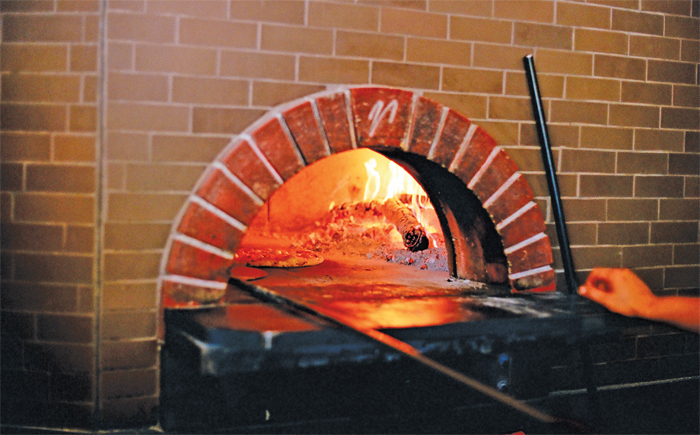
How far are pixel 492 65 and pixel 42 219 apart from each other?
1891 mm

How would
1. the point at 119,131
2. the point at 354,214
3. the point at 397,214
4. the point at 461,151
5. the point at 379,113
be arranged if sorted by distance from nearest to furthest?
the point at 119,131
the point at 379,113
the point at 461,151
the point at 397,214
the point at 354,214

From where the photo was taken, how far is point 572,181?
2.34m

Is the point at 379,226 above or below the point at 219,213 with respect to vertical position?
below

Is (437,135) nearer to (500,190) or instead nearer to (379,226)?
(500,190)

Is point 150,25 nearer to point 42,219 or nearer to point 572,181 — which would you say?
point 42,219

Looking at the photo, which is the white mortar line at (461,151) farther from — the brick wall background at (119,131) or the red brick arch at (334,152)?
the brick wall background at (119,131)

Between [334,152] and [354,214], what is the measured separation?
268cm

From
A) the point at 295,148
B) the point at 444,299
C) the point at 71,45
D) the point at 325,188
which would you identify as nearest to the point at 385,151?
the point at 295,148

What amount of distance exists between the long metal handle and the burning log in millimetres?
1674

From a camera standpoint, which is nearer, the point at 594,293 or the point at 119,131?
the point at 119,131

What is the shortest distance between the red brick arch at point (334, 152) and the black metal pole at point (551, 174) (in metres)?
0.07

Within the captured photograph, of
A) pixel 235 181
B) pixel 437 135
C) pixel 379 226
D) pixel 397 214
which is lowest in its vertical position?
pixel 379 226

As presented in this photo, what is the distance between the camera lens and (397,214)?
4078 millimetres

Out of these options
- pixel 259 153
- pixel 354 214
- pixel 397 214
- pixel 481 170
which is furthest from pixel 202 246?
pixel 354 214
